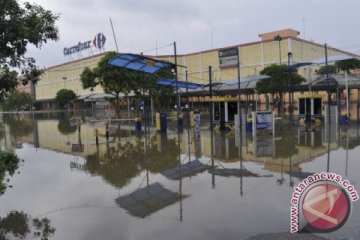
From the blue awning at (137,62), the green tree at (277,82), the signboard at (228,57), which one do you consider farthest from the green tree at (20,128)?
the signboard at (228,57)

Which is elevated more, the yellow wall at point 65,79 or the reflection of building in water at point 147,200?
the yellow wall at point 65,79

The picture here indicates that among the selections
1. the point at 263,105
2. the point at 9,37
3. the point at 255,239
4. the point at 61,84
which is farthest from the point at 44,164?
the point at 61,84

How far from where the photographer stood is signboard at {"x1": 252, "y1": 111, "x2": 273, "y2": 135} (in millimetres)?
21472

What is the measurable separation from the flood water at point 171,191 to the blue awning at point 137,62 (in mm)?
4507

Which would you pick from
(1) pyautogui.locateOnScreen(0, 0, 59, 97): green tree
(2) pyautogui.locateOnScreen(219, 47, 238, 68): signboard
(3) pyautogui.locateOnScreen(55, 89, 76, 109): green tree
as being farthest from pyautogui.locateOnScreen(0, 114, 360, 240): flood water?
(3) pyautogui.locateOnScreen(55, 89, 76, 109): green tree

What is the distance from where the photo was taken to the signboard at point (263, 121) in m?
21.5

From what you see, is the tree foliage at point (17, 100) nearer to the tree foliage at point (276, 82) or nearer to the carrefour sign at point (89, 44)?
the carrefour sign at point (89, 44)

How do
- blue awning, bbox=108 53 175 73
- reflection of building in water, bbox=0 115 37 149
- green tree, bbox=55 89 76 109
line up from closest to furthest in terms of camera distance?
1. blue awning, bbox=108 53 175 73
2. reflection of building in water, bbox=0 115 37 149
3. green tree, bbox=55 89 76 109

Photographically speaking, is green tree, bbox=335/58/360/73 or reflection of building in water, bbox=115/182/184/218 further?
green tree, bbox=335/58/360/73

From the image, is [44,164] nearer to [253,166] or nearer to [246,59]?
[253,166]

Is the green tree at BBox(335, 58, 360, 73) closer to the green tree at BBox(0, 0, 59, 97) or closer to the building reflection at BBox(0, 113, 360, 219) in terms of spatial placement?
the building reflection at BBox(0, 113, 360, 219)

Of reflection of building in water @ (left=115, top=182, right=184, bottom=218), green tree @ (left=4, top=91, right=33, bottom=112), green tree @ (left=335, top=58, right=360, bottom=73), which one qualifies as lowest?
reflection of building in water @ (left=115, top=182, right=184, bottom=218)

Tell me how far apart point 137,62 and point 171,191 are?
11990mm

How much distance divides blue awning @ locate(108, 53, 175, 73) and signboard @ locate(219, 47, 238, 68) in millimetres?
50777
